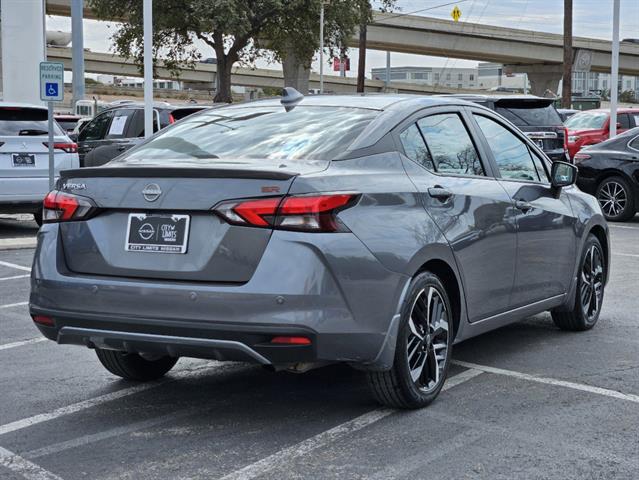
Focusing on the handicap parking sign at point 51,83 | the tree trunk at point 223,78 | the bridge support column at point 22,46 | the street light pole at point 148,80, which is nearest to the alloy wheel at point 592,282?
the handicap parking sign at point 51,83

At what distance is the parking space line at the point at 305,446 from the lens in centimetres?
431

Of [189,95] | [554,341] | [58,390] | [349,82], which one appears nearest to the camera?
[58,390]

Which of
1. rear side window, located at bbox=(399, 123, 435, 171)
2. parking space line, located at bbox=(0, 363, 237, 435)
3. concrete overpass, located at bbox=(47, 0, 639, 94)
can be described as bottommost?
parking space line, located at bbox=(0, 363, 237, 435)

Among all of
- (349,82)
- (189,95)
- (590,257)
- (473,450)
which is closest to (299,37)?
(590,257)

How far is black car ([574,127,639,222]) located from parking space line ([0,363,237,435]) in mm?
11404

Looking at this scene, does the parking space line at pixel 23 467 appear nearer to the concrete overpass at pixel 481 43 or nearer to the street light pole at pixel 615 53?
the street light pole at pixel 615 53

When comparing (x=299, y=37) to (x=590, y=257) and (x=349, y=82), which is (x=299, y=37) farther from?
(x=349, y=82)

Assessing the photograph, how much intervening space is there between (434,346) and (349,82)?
94.5 meters

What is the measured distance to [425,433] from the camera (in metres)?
4.87

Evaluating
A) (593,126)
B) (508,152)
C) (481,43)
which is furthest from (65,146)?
(481,43)

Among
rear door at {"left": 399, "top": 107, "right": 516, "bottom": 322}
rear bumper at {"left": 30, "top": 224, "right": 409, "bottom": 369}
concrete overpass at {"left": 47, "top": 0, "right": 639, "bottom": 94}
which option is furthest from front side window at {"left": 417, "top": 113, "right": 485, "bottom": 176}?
concrete overpass at {"left": 47, "top": 0, "right": 639, "bottom": 94}

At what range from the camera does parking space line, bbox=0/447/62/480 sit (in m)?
4.28

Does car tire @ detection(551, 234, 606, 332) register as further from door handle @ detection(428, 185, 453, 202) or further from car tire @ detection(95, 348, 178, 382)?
car tire @ detection(95, 348, 178, 382)

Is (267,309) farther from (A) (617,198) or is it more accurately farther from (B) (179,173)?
(A) (617,198)
